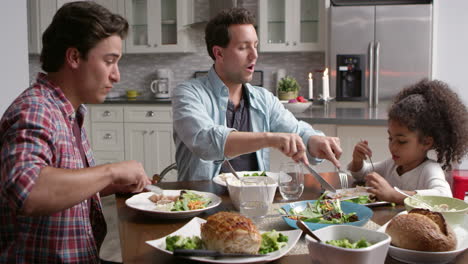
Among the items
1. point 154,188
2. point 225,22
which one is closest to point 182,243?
point 154,188

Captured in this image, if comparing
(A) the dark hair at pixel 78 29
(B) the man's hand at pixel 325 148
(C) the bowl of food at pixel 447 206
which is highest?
(A) the dark hair at pixel 78 29

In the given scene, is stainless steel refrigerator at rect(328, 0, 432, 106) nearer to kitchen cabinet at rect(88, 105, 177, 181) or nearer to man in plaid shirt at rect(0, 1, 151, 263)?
kitchen cabinet at rect(88, 105, 177, 181)

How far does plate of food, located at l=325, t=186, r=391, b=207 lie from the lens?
5.41 feet

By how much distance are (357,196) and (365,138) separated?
1862 mm

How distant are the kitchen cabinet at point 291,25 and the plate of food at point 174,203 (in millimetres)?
3546

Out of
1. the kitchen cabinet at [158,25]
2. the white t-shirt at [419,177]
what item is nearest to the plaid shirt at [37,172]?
the white t-shirt at [419,177]

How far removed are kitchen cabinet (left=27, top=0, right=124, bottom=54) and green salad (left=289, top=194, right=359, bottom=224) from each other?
4564mm

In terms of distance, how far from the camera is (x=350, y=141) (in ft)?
11.5

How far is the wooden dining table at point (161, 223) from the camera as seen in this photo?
1.19 m

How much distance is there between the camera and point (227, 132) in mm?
1959

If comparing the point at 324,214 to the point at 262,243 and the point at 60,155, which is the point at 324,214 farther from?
the point at 60,155

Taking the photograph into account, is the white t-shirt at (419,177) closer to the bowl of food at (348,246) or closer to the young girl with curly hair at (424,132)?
the young girl with curly hair at (424,132)

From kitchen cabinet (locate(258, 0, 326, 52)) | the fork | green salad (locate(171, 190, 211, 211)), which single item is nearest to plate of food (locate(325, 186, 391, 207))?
the fork

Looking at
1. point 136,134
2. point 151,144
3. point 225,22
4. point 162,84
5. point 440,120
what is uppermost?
point 225,22
